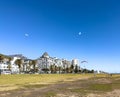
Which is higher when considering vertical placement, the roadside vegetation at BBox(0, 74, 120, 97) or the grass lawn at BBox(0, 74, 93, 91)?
the grass lawn at BBox(0, 74, 93, 91)

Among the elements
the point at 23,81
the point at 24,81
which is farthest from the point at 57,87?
the point at 24,81

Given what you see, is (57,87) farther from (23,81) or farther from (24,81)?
(24,81)

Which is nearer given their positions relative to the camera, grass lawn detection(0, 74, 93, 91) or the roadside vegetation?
the roadside vegetation

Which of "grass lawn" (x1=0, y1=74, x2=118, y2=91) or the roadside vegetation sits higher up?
"grass lawn" (x1=0, y1=74, x2=118, y2=91)

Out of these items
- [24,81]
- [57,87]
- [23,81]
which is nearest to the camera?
[57,87]

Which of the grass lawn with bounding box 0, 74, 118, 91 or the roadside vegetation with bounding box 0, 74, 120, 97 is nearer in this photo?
the roadside vegetation with bounding box 0, 74, 120, 97

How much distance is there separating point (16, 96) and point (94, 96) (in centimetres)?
981

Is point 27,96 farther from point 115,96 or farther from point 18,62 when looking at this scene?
point 18,62

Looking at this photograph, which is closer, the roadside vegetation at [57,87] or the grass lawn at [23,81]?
the roadside vegetation at [57,87]

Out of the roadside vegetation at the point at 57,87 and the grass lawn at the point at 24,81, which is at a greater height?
the grass lawn at the point at 24,81

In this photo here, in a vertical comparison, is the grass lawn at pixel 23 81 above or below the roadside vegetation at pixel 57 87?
above

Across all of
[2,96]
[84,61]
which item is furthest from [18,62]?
[2,96]

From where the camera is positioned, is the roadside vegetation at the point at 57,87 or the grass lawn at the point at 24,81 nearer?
the roadside vegetation at the point at 57,87

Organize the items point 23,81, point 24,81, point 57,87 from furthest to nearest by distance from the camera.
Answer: point 24,81, point 23,81, point 57,87
